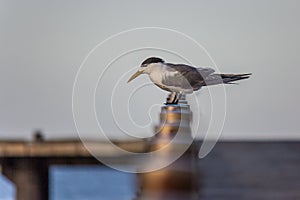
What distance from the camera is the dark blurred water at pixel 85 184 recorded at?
102 cm

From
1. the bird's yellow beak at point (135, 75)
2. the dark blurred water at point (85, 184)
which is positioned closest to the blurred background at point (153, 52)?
the bird's yellow beak at point (135, 75)

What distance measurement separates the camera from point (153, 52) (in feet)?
5.84

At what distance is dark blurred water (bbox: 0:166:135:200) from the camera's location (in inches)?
40.2

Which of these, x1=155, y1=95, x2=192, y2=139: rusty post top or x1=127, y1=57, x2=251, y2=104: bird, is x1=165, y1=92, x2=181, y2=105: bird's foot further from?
x1=155, y1=95, x2=192, y2=139: rusty post top

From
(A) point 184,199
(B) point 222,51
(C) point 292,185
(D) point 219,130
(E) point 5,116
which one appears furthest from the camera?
(B) point 222,51

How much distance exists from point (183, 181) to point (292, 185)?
61cm

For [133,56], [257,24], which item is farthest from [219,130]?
[257,24]

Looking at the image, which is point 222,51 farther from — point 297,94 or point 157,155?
point 157,155

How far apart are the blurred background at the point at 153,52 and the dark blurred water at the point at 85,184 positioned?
1.69 feet

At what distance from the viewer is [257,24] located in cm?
202

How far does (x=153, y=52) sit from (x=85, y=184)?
2.42ft

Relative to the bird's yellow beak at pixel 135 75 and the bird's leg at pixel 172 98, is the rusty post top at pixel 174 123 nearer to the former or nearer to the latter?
the bird's leg at pixel 172 98

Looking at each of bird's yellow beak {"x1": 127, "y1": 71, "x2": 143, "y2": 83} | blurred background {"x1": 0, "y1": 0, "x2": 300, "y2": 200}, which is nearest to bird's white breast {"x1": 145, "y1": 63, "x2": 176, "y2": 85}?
bird's yellow beak {"x1": 127, "y1": 71, "x2": 143, "y2": 83}

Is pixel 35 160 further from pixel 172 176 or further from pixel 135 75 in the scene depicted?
pixel 135 75
